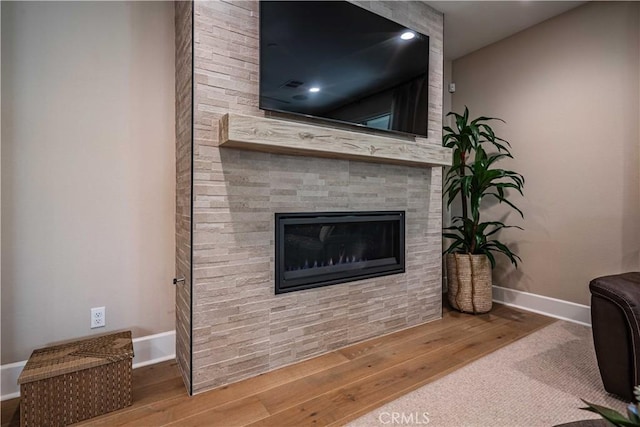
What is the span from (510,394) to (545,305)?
1.56 metres

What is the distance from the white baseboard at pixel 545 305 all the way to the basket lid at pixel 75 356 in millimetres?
3101

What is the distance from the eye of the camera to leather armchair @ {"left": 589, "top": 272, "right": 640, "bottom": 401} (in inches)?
59.7

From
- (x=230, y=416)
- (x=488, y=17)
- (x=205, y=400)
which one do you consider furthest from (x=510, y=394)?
(x=488, y=17)

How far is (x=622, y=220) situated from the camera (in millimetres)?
2424

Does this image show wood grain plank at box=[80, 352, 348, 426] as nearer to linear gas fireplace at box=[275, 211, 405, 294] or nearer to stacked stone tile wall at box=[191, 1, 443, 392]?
stacked stone tile wall at box=[191, 1, 443, 392]

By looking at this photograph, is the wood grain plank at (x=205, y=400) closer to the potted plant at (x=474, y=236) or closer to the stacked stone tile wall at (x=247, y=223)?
the stacked stone tile wall at (x=247, y=223)

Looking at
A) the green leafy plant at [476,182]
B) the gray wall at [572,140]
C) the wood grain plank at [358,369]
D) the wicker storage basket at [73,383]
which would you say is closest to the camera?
the wicker storage basket at [73,383]

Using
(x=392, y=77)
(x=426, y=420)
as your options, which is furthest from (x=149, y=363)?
(x=392, y=77)

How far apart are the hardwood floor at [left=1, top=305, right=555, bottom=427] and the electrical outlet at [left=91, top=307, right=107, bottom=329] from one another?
340 mm

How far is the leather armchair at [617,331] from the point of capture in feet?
4.97

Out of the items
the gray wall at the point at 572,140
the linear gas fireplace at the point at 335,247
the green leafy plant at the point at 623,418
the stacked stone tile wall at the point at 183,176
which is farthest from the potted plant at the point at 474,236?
the green leafy plant at the point at 623,418

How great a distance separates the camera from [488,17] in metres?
2.75

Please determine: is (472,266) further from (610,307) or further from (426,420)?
(426,420)

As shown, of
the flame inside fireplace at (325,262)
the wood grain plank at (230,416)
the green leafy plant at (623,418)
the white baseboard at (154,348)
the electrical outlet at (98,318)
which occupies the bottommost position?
the wood grain plank at (230,416)
